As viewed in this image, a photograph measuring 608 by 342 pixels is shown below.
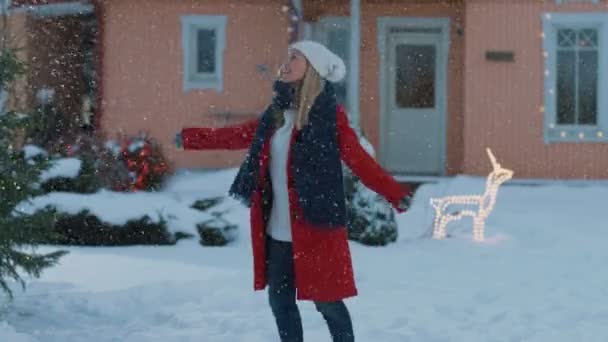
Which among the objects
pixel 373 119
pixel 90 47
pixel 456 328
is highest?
pixel 90 47

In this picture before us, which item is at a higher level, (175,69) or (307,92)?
(175,69)

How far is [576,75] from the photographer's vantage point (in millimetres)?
14922

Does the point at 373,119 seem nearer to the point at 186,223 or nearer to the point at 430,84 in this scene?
the point at 430,84

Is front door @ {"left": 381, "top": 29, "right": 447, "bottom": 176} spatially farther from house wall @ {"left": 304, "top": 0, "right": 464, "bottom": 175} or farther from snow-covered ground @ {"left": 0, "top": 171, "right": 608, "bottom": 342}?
snow-covered ground @ {"left": 0, "top": 171, "right": 608, "bottom": 342}

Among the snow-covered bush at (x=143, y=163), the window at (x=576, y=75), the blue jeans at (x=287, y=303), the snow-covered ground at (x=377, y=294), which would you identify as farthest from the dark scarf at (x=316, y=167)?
the window at (x=576, y=75)

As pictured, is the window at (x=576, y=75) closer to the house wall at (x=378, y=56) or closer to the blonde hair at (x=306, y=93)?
the house wall at (x=378, y=56)

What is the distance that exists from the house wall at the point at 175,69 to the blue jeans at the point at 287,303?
38.2ft

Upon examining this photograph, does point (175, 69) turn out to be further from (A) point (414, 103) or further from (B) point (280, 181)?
(B) point (280, 181)

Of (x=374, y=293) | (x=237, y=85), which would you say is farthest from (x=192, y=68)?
(x=374, y=293)

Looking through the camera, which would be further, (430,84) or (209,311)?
(430,84)

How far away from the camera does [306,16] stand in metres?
16.2

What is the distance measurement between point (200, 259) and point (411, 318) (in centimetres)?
314

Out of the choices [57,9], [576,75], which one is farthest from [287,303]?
[57,9]

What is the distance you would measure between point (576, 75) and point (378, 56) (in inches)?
135
